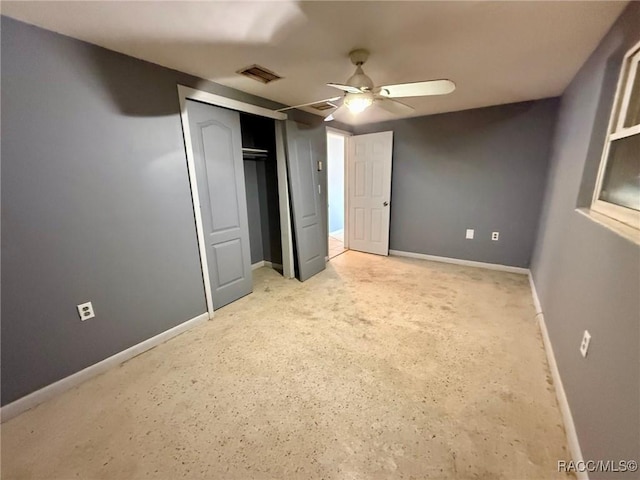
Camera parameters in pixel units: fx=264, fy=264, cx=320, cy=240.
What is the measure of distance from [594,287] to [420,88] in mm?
1448

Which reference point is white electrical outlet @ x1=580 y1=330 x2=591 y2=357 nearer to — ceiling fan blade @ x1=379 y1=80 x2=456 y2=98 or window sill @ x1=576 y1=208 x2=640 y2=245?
window sill @ x1=576 y1=208 x2=640 y2=245

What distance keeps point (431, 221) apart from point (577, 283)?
8.27 ft

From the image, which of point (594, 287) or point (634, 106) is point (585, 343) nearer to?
point (594, 287)

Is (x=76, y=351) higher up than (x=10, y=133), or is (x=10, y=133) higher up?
(x=10, y=133)

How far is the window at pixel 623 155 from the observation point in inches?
51.4

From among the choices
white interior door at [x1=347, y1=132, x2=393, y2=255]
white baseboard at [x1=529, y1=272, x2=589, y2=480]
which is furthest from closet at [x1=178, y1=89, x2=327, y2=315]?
white baseboard at [x1=529, y1=272, x2=589, y2=480]

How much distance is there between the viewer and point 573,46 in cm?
175

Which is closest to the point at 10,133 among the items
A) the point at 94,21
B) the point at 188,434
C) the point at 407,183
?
the point at 94,21

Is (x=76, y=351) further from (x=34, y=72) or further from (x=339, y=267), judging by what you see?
(x=339, y=267)

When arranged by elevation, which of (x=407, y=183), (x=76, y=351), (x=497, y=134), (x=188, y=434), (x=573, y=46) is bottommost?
(x=188, y=434)

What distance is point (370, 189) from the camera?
4230mm

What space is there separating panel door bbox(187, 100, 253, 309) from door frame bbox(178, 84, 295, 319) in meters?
0.06

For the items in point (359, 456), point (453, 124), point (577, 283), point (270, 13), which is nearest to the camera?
point (359, 456)
